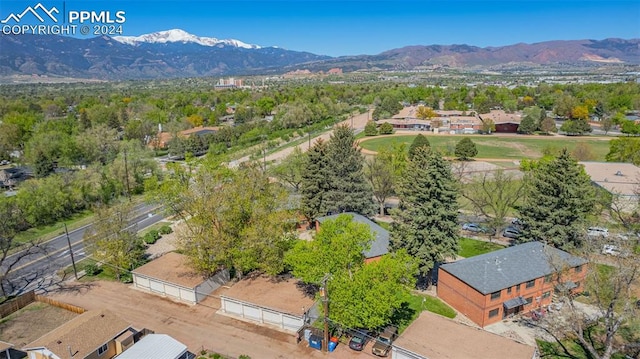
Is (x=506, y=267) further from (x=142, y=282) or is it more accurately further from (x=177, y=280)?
(x=142, y=282)

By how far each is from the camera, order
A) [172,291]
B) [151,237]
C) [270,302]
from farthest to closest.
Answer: [151,237] → [172,291] → [270,302]

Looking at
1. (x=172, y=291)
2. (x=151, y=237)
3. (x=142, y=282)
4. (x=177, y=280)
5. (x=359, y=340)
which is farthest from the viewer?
(x=151, y=237)

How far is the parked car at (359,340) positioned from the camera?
86.0 ft

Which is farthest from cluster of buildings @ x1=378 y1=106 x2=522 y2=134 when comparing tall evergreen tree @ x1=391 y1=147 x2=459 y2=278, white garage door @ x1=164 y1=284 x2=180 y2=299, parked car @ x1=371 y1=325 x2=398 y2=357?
parked car @ x1=371 y1=325 x2=398 y2=357

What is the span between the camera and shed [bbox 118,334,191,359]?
80.0 feet

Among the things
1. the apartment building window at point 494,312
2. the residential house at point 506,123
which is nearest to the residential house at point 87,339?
the apartment building window at point 494,312

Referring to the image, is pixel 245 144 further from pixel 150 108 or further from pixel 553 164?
pixel 553 164

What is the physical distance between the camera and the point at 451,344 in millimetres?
23797

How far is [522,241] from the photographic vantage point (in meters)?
37.8

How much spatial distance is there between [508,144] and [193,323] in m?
85.6

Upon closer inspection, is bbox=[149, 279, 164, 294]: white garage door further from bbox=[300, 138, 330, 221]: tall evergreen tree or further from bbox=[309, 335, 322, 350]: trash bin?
bbox=[300, 138, 330, 221]: tall evergreen tree

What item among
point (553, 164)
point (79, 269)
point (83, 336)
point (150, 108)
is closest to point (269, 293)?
point (83, 336)

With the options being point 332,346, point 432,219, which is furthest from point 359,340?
point 432,219

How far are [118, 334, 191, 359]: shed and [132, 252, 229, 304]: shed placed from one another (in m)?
6.57
